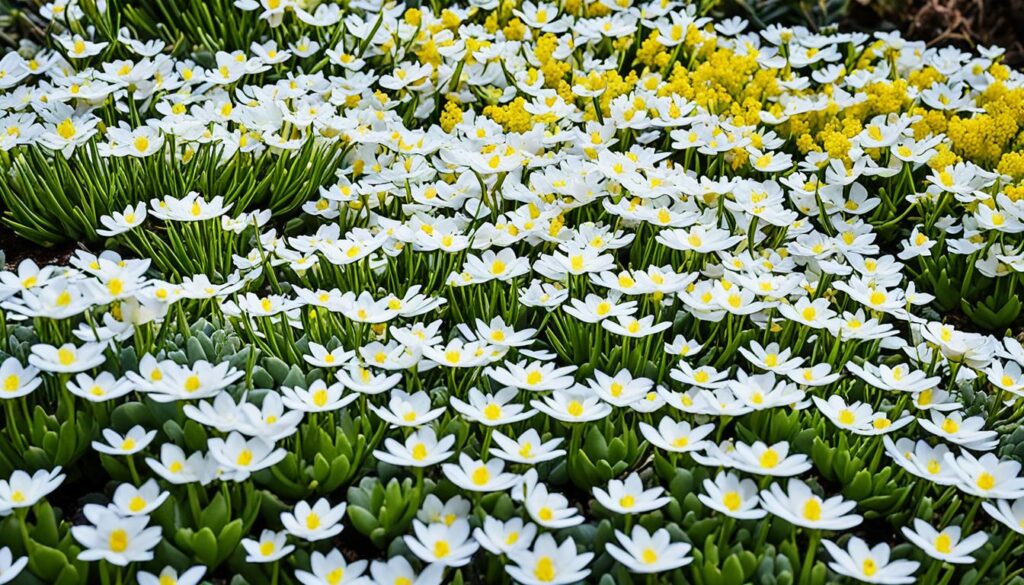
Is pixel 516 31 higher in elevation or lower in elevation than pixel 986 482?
higher

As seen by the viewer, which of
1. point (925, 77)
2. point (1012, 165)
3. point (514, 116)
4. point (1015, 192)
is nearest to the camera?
point (1015, 192)

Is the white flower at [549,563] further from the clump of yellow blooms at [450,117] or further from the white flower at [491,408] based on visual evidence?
the clump of yellow blooms at [450,117]

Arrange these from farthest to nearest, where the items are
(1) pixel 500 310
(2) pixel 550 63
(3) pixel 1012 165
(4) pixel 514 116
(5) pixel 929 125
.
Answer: (2) pixel 550 63 < (5) pixel 929 125 < (4) pixel 514 116 < (3) pixel 1012 165 < (1) pixel 500 310

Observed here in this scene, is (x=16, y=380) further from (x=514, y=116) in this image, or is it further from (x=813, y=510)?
(x=514, y=116)

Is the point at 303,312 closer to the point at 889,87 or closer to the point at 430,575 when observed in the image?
the point at 430,575

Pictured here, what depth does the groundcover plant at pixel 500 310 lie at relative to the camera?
1.66 m

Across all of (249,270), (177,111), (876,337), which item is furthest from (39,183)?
(876,337)

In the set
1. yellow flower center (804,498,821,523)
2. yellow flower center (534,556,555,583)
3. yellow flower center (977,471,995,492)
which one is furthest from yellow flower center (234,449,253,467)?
yellow flower center (977,471,995,492)

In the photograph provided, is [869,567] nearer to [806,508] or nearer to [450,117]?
[806,508]

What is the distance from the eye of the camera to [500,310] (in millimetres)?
2256

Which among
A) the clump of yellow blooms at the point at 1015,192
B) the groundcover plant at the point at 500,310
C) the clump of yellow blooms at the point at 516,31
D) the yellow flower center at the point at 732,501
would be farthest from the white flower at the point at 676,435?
the clump of yellow blooms at the point at 516,31

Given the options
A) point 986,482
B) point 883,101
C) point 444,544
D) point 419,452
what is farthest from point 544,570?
point 883,101

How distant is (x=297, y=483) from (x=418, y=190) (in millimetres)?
969

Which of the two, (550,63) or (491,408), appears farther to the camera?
(550,63)
